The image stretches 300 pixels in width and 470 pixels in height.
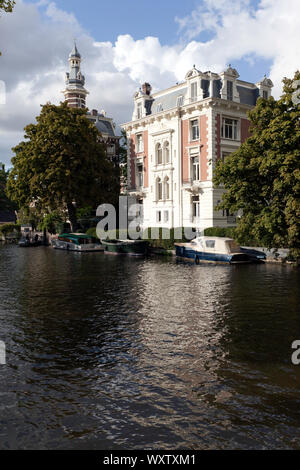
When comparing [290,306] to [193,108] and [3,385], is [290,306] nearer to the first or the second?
[3,385]

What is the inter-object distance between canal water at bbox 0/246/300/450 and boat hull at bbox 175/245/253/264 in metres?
10.7

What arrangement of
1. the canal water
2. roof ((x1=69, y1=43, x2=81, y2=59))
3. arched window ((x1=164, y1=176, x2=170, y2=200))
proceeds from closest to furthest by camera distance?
1. the canal water
2. arched window ((x1=164, y1=176, x2=170, y2=200))
3. roof ((x1=69, y1=43, x2=81, y2=59))

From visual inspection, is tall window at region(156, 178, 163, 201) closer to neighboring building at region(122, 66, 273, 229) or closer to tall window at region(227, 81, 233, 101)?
neighboring building at region(122, 66, 273, 229)

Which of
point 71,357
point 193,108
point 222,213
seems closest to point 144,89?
point 193,108

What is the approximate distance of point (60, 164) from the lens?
48.6 meters

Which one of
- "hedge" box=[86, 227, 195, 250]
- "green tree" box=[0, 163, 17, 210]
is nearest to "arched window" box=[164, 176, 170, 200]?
"hedge" box=[86, 227, 195, 250]

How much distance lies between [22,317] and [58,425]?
819cm

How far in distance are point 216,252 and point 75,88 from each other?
55.8 metres

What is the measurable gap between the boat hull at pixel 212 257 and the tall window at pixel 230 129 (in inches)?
633

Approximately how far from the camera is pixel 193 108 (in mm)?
44062

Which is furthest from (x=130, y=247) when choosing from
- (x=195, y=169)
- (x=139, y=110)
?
(x=139, y=110)

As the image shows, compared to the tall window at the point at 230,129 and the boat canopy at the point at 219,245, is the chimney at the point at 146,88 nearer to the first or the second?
the tall window at the point at 230,129

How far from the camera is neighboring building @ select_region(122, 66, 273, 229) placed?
42.7 m

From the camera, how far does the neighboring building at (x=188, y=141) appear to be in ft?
140
